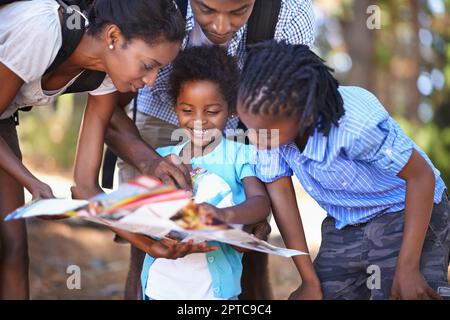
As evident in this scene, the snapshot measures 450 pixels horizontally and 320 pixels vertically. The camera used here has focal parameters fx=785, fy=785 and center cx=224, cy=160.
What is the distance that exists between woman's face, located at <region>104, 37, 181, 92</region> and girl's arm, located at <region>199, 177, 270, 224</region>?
1.78ft

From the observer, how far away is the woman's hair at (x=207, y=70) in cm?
311

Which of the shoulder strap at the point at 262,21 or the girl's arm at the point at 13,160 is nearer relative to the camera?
the girl's arm at the point at 13,160

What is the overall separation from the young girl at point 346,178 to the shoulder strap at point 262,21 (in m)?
0.51

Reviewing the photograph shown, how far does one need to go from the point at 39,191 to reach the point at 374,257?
124 centimetres

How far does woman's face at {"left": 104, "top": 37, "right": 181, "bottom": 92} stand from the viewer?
2.89 meters

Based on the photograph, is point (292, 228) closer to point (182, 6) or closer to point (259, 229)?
point (259, 229)

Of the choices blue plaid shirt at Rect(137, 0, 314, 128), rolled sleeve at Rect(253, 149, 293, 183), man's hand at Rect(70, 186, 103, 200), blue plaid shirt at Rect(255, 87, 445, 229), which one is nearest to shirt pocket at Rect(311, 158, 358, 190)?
blue plaid shirt at Rect(255, 87, 445, 229)

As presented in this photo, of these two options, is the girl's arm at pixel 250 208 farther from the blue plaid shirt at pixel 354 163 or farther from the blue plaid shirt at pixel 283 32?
the blue plaid shirt at pixel 283 32

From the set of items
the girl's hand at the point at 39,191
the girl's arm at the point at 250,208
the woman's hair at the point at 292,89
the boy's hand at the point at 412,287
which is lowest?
the boy's hand at the point at 412,287

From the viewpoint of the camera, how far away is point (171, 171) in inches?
116

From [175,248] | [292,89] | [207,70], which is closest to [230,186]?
[175,248]

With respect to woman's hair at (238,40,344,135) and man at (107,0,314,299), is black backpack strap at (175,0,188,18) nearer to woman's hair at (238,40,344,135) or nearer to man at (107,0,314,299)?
man at (107,0,314,299)

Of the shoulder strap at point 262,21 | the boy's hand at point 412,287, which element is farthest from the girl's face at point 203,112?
the boy's hand at point 412,287
